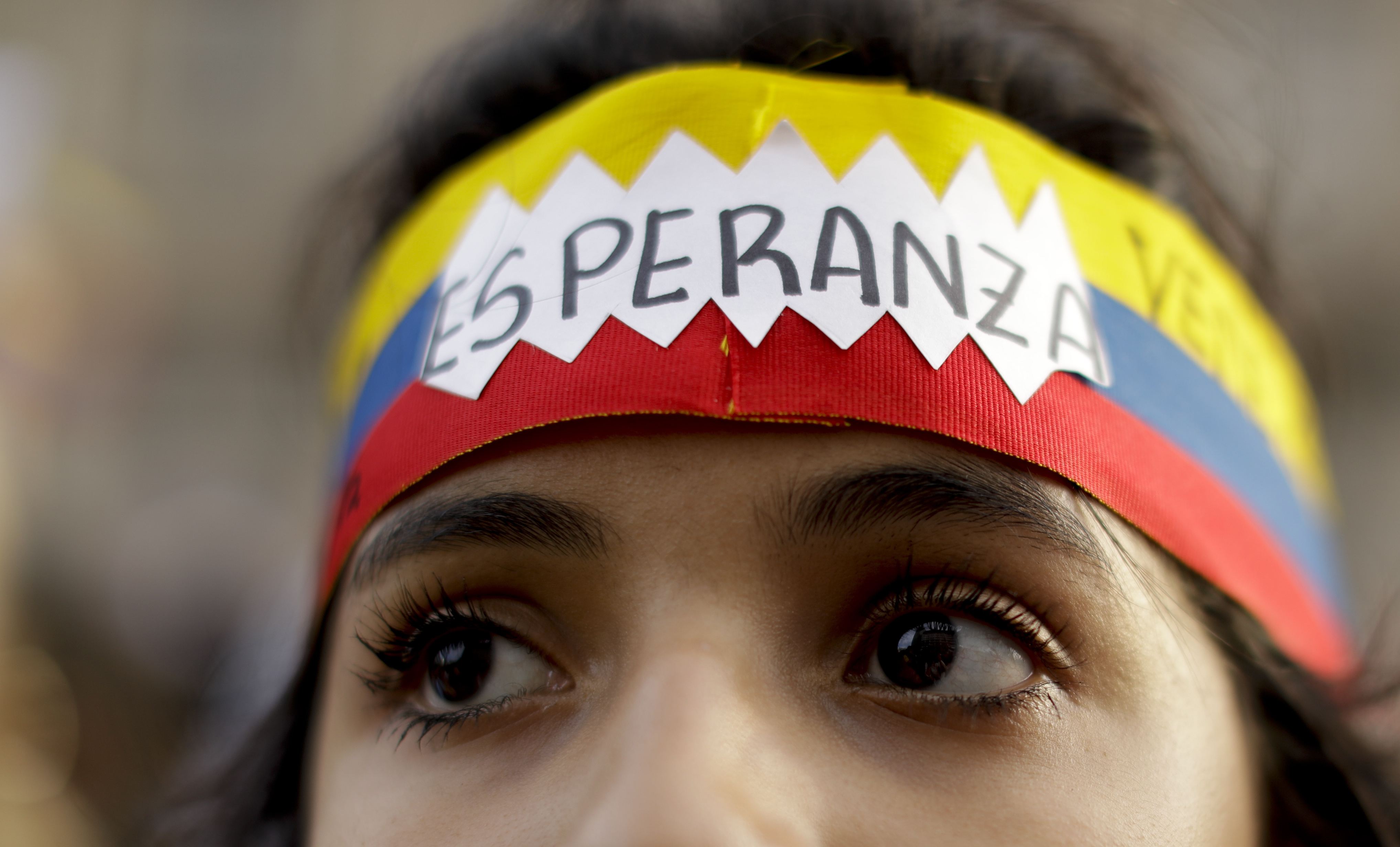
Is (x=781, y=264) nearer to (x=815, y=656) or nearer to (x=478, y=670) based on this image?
(x=815, y=656)

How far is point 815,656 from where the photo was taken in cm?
95

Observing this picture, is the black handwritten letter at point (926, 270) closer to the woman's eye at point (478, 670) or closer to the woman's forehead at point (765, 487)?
the woman's forehead at point (765, 487)

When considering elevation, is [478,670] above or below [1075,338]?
below

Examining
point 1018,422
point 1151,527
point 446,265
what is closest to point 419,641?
point 446,265

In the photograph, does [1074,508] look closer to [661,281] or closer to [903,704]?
[903,704]

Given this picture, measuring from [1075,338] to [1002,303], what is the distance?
93 millimetres

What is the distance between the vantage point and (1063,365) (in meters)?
1.04

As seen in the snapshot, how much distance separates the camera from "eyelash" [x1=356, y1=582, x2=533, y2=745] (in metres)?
1.08

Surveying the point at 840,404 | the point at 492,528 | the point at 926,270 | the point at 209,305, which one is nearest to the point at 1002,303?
the point at 926,270

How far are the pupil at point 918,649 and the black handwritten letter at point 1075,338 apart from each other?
29 cm

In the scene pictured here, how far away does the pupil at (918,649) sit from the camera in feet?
3.21

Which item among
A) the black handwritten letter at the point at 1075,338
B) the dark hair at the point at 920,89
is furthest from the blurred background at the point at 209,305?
the black handwritten letter at the point at 1075,338

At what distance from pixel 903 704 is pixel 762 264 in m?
0.44

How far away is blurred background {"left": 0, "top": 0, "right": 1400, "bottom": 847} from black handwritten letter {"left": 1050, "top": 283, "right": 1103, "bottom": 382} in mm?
589
